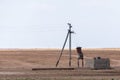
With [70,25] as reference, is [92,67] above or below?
below

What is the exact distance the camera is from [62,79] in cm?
3616

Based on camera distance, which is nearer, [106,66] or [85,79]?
[85,79]

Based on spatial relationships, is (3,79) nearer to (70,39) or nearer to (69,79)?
(69,79)

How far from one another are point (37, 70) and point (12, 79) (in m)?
11.0

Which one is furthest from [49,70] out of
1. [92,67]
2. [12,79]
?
[12,79]

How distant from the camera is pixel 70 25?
5153 cm

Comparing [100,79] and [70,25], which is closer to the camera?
[100,79]

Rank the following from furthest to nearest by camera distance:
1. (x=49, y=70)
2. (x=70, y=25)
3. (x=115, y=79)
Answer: (x=70, y=25), (x=49, y=70), (x=115, y=79)

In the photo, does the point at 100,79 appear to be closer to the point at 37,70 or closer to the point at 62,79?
the point at 62,79

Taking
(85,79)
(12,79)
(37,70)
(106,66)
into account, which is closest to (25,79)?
(12,79)

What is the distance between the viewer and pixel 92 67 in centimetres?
4950

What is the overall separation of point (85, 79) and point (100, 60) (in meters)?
12.9

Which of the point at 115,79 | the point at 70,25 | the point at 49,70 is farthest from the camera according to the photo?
the point at 70,25

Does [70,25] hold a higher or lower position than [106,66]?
higher
